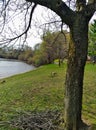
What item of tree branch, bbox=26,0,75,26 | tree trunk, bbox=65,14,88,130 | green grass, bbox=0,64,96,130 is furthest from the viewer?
green grass, bbox=0,64,96,130

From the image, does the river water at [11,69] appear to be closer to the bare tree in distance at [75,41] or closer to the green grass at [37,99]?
the green grass at [37,99]

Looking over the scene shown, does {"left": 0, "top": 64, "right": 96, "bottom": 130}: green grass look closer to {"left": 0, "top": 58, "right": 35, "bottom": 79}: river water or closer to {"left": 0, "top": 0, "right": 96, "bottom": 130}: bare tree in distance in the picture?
{"left": 0, "top": 0, "right": 96, "bottom": 130}: bare tree in distance

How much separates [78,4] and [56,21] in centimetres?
124

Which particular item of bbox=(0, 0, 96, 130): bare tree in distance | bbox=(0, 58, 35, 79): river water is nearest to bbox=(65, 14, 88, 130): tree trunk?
bbox=(0, 0, 96, 130): bare tree in distance

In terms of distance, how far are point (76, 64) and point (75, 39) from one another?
559 mm

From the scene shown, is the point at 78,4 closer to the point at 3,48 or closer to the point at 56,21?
the point at 56,21

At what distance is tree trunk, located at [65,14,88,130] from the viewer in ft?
20.6

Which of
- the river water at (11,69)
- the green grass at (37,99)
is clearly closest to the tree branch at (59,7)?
the green grass at (37,99)

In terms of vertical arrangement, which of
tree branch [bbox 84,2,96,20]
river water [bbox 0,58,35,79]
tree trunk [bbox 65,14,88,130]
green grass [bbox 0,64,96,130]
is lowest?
river water [bbox 0,58,35,79]

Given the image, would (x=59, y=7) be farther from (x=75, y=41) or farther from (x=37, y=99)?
(x=37, y=99)

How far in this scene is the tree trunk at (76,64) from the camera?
20.6 feet

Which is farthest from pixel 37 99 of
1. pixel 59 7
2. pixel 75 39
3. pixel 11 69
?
pixel 11 69

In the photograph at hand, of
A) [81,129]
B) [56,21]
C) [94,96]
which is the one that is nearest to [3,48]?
[56,21]

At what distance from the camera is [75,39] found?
6.30m
